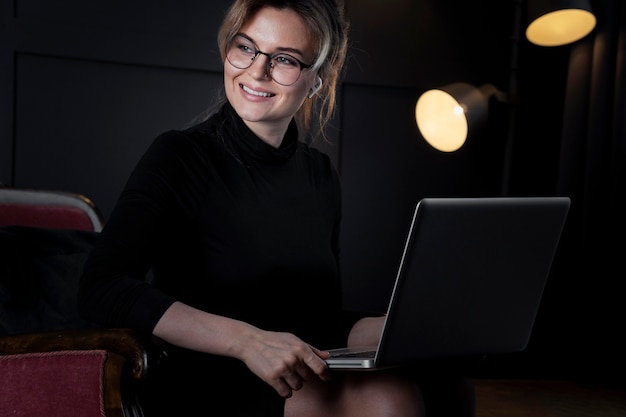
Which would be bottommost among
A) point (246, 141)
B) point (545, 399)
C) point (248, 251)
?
point (545, 399)

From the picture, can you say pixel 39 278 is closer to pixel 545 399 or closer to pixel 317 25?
pixel 317 25

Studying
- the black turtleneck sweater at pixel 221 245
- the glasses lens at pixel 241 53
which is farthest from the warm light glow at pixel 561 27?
the glasses lens at pixel 241 53

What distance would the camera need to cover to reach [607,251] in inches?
129

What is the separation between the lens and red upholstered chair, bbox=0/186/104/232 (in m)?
1.90

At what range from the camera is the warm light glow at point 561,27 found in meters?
3.04

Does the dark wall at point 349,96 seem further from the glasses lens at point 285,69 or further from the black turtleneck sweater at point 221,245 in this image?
the glasses lens at point 285,69

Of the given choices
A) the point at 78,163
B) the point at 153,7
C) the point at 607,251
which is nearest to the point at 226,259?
the point at 78,163

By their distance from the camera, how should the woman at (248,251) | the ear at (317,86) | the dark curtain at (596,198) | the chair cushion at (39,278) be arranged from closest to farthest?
the woman at (248,251)
the chair cushion at (39,278)
the ear at (317,86)
the dark curtain at (596,198)

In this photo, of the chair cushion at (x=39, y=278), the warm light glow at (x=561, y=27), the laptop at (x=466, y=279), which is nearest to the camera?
the laptop at (x=466, y=279)

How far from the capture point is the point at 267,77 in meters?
1.42

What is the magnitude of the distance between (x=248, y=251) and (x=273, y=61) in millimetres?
369

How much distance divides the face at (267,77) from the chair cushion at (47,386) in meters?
0.55

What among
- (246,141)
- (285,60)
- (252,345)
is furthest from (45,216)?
(252,345)

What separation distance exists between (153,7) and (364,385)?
2.25 m
